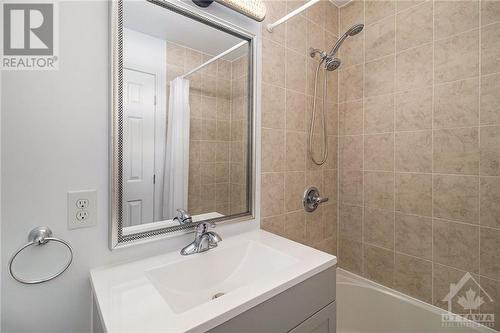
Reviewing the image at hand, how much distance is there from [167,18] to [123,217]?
0.83 m

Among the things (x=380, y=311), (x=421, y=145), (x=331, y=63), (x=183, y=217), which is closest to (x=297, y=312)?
(x=183, y=217)

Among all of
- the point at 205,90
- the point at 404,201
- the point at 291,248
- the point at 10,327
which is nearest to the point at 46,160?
the point at 10,327

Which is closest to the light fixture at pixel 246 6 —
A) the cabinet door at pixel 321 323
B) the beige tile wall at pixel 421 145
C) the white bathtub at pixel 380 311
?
the beige tile wall at pixel 421 145

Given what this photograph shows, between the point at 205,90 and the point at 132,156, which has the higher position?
the point at 205,90

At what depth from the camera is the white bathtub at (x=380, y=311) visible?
4.25 ft

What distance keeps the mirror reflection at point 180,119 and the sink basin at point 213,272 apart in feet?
0.63

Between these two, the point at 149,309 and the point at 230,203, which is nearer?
the point at 149,309

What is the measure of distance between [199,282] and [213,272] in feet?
0.22

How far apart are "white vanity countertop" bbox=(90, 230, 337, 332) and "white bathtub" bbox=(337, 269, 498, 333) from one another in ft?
3.09

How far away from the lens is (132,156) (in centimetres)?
85

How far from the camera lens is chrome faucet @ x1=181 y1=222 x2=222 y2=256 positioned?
Result: 0.93 m

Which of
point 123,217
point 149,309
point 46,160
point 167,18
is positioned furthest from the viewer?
point 167,18

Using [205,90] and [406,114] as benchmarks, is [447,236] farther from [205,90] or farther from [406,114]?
[205,90]

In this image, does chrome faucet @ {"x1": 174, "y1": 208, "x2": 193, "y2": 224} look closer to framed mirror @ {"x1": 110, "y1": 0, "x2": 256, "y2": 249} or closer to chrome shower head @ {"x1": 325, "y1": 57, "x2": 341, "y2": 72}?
framed mirror @ {"x1": 110, "y1": 0, "x2": 256, "y2": 249}
